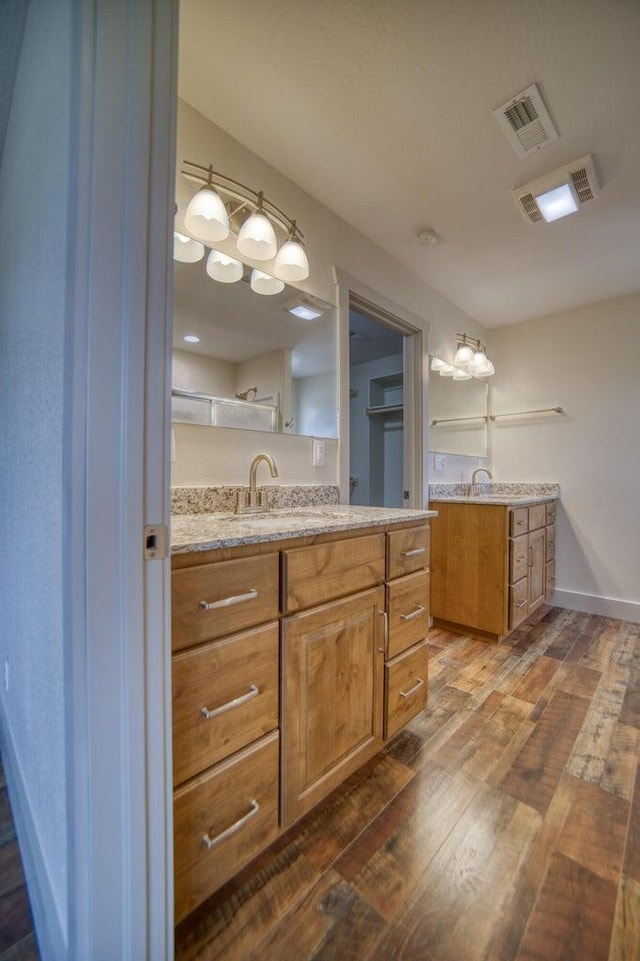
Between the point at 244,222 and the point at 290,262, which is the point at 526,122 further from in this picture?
the point at 244,222

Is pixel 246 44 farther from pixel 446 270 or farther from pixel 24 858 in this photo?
pixel 24 858

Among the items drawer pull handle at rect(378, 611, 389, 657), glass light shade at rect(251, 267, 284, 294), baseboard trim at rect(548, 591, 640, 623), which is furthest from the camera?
baseboard trim at rect(548, 591, 640, 623)

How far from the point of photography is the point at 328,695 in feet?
3.62

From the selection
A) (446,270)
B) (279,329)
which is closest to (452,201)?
(446,270)

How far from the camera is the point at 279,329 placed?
1.68m

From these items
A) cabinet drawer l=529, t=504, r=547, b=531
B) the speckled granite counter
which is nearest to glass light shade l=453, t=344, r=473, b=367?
the speckled granite counter

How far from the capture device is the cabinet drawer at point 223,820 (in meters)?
0.80

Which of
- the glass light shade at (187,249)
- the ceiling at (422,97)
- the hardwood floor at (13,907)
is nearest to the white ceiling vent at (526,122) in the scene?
the ceiling at (422,97)

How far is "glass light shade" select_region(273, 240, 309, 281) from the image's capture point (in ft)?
5.13

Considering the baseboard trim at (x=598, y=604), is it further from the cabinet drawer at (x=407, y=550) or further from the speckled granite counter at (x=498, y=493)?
the cabinet drawer at (x=407, y=550)

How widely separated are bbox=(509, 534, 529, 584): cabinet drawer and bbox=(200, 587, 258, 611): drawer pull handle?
6.27 ft

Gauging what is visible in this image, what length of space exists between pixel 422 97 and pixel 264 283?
0.82 meters

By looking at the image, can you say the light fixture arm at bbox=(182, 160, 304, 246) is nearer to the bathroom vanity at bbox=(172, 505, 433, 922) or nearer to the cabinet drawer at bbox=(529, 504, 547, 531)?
the bathroom vanity at bbox=(172, 505, 433, 922)

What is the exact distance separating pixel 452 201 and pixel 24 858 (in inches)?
112
